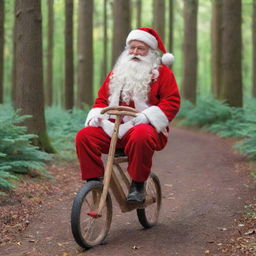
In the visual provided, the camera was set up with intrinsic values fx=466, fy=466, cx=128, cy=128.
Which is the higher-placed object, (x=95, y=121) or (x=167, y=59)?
(x=167, y=59)

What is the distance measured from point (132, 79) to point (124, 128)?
0.59 metres

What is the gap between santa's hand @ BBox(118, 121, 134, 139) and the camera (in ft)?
15.3

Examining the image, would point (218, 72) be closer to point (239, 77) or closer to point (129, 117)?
point (239, 77)

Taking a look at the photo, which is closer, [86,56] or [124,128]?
[124,128]

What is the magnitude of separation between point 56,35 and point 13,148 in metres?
28.6

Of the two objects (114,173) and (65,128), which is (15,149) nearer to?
(114,173)

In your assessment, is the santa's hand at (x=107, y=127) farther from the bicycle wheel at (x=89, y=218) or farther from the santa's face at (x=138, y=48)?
the santa's face at (x=138, y=48)

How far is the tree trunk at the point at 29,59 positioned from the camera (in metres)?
8.41

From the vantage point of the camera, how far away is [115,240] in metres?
4.76

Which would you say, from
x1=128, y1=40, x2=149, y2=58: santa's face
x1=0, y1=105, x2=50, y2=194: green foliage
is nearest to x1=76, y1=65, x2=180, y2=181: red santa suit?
x1=128, y1=40, x2=149, y2=58: santa's face

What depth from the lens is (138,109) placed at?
4.87 metres

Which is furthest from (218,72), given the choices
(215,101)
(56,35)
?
(56,35)

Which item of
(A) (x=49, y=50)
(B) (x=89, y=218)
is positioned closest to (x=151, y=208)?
(B) (x=89, y=218)

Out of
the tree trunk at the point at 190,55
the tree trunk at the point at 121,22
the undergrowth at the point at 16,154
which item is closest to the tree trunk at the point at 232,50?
the tree trunk at the point at 121,22
